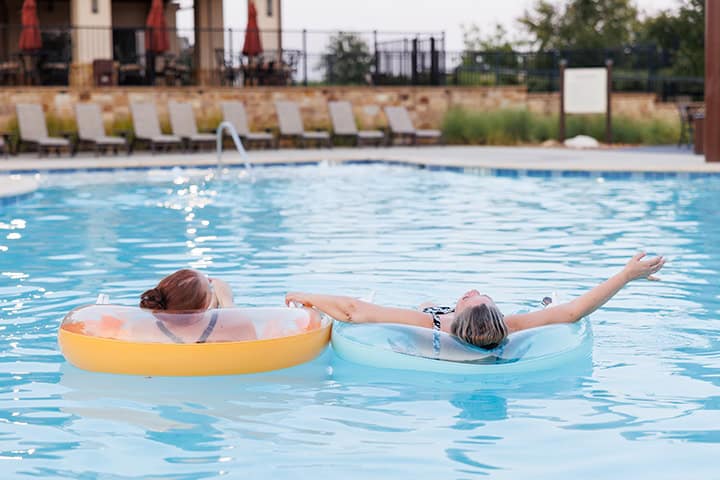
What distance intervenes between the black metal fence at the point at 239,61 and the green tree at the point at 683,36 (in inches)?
111

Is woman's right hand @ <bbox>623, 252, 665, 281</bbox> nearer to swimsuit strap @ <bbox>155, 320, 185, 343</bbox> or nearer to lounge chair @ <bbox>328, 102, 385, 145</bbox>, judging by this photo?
swimsuit strap @ <bbox>155, 320, 185, 343</bbox>

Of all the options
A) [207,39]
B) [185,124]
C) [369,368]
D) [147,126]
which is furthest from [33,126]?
[369,368]

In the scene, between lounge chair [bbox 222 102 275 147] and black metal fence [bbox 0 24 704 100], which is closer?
lounge chair [bbox 222 102 275 147]

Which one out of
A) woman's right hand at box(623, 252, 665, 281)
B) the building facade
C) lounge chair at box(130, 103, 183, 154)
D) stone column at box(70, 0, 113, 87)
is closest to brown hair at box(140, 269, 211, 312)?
woman's right hand at box(623, 252, 665, 281)

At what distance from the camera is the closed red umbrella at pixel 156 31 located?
21.0 metres

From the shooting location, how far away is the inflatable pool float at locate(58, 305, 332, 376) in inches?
206

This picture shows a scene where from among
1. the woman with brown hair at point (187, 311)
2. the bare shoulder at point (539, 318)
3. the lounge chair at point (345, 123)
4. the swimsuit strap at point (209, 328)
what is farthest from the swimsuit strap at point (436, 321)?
the lounge chair at point (345, 123)

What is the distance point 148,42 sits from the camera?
21422 mm

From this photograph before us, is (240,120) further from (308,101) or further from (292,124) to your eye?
(308,101)

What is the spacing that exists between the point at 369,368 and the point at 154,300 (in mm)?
1043

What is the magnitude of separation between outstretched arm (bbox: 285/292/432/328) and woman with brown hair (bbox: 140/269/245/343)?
1.46 feet


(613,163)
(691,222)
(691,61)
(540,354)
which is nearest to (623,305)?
(540,354)

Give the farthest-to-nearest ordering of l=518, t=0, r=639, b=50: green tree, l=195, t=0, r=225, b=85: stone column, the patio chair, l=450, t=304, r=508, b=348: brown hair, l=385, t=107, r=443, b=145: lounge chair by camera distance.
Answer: l=518, t=0, r=639, b=50: green tree, l=195, t=0, r=225, b=85: stone column, the patio chair, l=385, t=107, r=443, b=145: lounge chair, l=450, t=304, r=508, b=348: brown hair

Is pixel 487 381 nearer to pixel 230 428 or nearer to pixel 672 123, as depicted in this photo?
pixel 230 428
